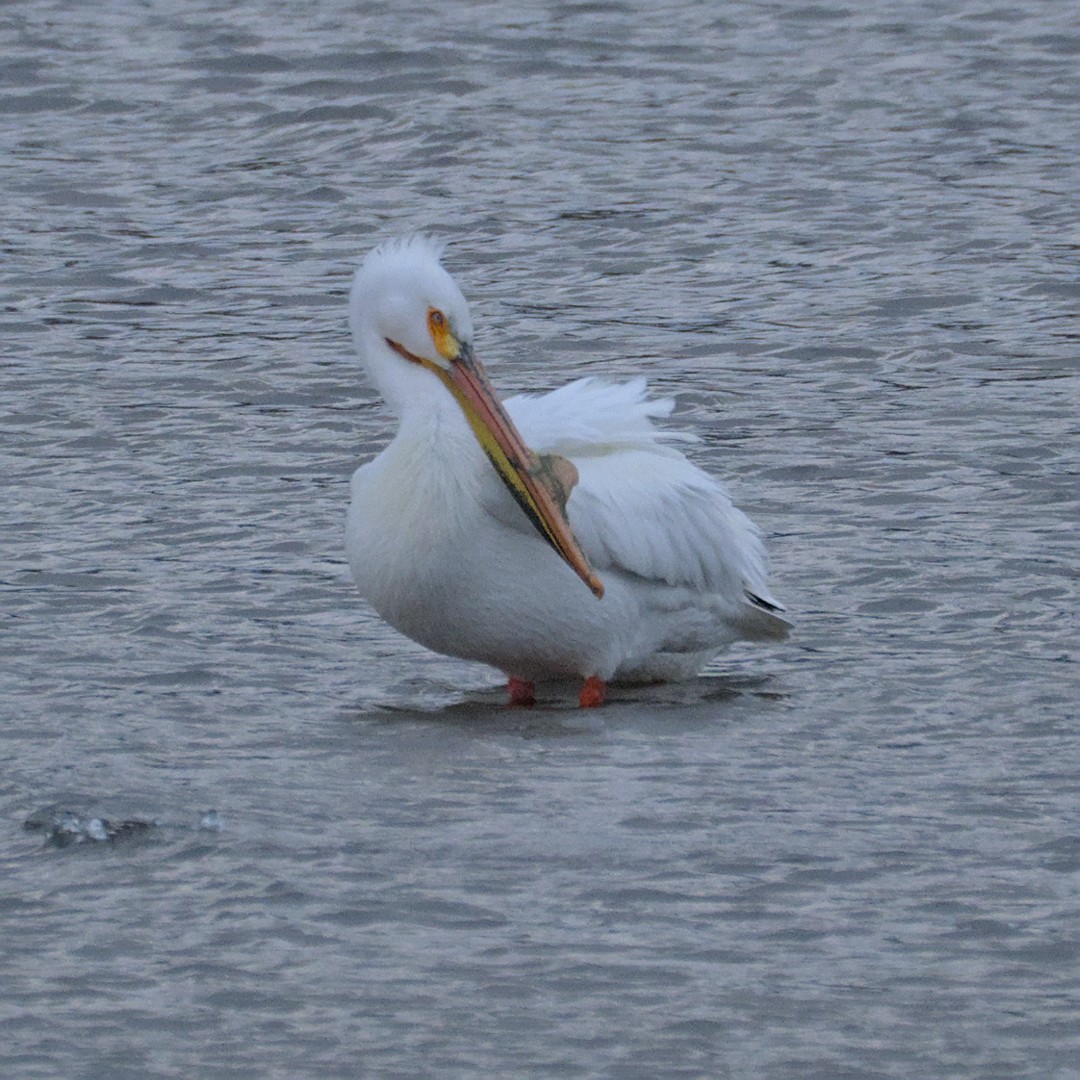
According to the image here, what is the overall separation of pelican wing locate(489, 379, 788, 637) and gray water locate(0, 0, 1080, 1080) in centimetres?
25

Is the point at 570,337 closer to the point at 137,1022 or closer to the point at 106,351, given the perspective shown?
the point at 106,351

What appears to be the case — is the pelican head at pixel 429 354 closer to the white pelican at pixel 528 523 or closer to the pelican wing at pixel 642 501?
the white pelican at pixel 528 523

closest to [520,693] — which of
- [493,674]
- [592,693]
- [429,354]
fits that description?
[592,693]

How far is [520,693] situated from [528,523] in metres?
0.52

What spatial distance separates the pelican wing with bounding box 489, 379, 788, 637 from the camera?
613 centimetres

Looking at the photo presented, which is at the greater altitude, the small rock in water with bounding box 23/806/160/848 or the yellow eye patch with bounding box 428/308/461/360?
the yellow eye patch with bounding box 428/308/461/360

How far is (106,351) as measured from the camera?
8.88 metres

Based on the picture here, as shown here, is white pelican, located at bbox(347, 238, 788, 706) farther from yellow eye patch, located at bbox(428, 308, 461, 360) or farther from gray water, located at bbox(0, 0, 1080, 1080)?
gray water, located at bbox(0, 0, 1080, 1080)

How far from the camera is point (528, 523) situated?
19.3 feet

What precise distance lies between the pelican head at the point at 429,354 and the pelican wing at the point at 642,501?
0.13 metres

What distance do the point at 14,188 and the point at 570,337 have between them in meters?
3.06

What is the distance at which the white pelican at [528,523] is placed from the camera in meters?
5.82

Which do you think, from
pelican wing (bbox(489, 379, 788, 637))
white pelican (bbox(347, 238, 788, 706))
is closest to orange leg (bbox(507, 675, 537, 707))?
Answer: white pelican (bbox(347, 238, 788, 706))

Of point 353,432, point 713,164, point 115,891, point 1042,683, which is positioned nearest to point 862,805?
point 1042,683
